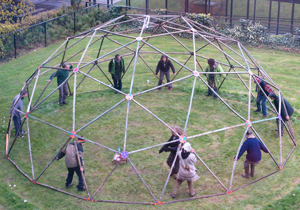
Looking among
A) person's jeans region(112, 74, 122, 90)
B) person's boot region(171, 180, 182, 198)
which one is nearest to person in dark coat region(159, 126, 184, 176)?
person's boot region(171, 180, 182, 198)

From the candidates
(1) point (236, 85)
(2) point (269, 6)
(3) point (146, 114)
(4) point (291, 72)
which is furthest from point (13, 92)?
(2) point (269, 6)

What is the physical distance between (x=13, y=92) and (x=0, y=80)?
223 centimetres

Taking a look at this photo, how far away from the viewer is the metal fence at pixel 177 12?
2113 centimetres

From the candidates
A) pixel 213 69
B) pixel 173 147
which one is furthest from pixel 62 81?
pixel 173 147

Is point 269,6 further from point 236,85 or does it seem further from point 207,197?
point 207,197

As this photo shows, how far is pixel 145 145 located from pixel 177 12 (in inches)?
592

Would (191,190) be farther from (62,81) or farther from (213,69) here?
(62,81)

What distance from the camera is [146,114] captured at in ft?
41.5

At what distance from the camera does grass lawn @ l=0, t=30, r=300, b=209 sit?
321 inches

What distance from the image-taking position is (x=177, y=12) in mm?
23109

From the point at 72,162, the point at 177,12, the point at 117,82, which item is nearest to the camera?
the point at 72,162

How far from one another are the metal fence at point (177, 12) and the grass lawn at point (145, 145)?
14.3 ft

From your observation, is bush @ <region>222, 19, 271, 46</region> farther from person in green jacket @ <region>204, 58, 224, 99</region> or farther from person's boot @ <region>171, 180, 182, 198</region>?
person's boot @ <region>171, 180, 182, 198</region>

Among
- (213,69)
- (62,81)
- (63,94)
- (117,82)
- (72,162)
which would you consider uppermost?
(213,69)
